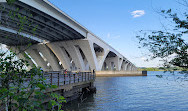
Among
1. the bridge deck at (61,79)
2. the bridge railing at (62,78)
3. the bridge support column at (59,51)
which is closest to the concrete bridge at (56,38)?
Result: the bridge support column at (59,51)

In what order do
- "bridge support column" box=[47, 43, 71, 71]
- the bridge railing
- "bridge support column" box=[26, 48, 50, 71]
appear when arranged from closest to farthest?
the bridge railing → "bridge support column" box=[47, 43, 71, 71] → "bridge support column" box=[26, 48, 50, 71]

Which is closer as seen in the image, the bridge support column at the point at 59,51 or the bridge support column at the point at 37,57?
the bridge support column at the point at 59,51

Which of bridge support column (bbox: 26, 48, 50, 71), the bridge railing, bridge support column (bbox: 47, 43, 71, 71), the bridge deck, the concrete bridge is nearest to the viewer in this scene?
the bridge deck

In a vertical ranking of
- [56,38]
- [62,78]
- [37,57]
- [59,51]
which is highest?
[56,38]

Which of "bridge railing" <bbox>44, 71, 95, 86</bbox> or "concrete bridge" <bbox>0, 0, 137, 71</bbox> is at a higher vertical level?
"concrete bridge" <bbox>0, 0, 137, 71</bbox>

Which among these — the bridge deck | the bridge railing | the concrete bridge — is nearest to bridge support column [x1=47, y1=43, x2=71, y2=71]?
the concrete bridge

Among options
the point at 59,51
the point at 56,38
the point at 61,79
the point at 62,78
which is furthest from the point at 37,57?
the point at 61,79

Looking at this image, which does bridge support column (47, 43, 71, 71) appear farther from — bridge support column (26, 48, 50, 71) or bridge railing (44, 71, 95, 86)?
bridge railing (44, 71, 95, 86)

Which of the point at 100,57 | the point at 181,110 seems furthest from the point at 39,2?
the point at 100,57

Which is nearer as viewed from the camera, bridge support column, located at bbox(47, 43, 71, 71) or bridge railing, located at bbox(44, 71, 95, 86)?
bridge railing, located at bbox(44, 71, 95, 86)

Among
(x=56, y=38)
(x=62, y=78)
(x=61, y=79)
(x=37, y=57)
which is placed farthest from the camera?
(x=37, y=57)

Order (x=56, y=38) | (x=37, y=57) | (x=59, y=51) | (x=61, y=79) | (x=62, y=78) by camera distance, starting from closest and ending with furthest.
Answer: (x=61, y=79)
(x=62, y=78)
(x=56, y=38)
(x=59, y=51)
(x=37, y=57)

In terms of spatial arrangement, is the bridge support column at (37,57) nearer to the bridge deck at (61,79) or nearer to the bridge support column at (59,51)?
the bridge support column at (59,51)

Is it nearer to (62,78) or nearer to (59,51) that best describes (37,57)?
(59,51)
